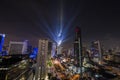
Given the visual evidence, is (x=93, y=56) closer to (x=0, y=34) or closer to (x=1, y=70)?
(x=0, y=34)

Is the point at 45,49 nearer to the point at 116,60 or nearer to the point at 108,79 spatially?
the point at 108,79

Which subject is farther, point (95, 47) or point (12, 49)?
point (95, 47)

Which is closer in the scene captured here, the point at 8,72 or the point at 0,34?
the point at 8,72

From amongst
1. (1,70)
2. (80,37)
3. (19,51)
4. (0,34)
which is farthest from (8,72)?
(19,51)

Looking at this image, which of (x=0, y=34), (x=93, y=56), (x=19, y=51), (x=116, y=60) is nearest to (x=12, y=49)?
(x=19, y=51)

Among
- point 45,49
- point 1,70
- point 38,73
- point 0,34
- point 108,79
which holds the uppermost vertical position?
point 0,34

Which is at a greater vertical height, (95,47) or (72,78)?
(95,47)

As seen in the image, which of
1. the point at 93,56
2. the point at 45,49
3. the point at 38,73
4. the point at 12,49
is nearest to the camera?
the point at 38,73

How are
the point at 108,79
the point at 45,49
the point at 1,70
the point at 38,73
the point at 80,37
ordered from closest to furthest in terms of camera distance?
1. the point at 1,70
2. the point at 38,73
3. the point at 45,49
4. the point at 108,79
5. the point at 80,37

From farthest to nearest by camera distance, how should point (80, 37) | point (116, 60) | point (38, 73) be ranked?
point (116, 60) < point (80, 37) < point (38, 73)
